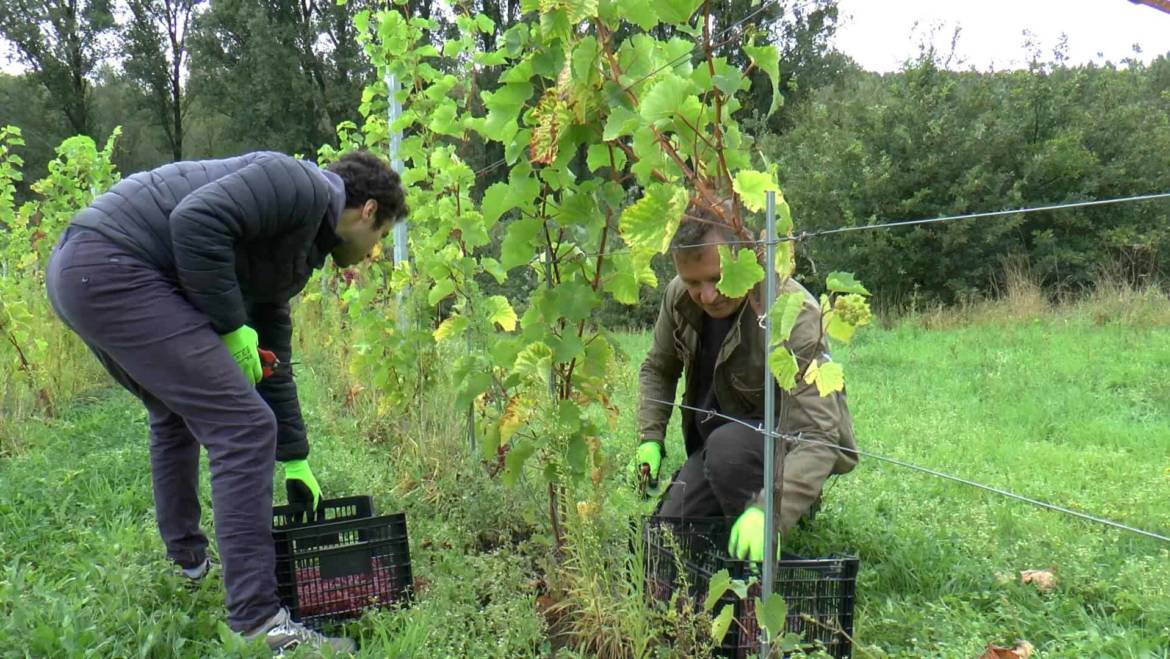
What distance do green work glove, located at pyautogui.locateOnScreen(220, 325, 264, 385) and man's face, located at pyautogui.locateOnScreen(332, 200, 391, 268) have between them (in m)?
0.40

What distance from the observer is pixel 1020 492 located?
10.7 feet

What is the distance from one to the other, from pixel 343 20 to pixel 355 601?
24.6 metres

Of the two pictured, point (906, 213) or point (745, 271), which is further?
point (906, 213)

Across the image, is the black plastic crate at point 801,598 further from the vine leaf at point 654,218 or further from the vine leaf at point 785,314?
the vine leaf at point 654,218

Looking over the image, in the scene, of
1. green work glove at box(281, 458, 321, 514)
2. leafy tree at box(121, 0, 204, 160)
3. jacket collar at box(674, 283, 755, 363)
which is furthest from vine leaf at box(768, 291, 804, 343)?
leafy tree at box(121, 0, 204, 160)

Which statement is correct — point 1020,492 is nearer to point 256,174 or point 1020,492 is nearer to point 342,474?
point 342,474

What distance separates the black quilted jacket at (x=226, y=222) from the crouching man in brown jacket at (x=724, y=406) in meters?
1.06

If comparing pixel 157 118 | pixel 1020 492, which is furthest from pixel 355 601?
pixel 157 118

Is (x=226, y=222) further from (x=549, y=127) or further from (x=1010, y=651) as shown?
(x=1010, y=651)

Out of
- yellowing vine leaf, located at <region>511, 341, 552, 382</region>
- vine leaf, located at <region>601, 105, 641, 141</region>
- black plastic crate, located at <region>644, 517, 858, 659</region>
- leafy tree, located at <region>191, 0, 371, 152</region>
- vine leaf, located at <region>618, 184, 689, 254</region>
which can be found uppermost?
leafy tree, located at <region>191, 0, 371, 152</region>

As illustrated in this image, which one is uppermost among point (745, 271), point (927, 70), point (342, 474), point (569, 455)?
point (927, 70)

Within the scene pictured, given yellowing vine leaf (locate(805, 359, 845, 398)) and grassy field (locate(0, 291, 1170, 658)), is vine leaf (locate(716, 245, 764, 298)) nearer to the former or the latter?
yellowing vine leaf (locate(805, 359, 845, 398))

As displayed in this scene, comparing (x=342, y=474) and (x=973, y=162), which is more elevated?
(x=973, y=162)

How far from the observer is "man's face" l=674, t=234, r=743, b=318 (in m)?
2.44
